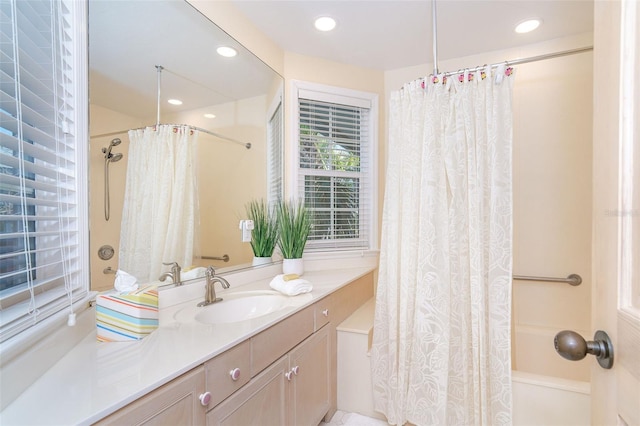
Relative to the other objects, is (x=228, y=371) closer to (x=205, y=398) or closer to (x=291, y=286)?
(x=205, y=398)

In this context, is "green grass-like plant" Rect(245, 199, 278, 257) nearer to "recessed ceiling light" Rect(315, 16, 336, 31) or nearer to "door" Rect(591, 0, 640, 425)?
Result: "recessed ceiling light" Rect(315, 16, 336, 31)

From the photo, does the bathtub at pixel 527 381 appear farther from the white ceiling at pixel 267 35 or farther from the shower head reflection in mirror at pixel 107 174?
the white ceiling at pixel 267 35

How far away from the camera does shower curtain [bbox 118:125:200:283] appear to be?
4.28 ft

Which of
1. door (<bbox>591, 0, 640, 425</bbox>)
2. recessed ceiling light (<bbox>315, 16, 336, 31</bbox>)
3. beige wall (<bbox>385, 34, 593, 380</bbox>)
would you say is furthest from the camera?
beige wall (<bbox>385, 34, 593, 380</bbox>)

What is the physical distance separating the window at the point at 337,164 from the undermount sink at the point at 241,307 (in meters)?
0.84

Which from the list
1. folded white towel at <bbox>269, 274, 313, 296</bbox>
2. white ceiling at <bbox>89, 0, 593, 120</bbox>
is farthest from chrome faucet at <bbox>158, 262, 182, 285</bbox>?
white ceiling at <bbox>89, 0, 593, 120</bbox>

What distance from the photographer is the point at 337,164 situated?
8.34ft

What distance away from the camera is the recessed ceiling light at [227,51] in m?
1.79

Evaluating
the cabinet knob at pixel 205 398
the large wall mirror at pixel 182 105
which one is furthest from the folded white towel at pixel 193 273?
the cabinet knob at pixel 205 398

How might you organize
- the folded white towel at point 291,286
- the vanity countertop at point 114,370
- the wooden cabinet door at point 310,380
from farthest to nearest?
the folded white towel at point 291,286 < the wooden cabinet door at point 310,380 < the vanity countertop at point 114,370

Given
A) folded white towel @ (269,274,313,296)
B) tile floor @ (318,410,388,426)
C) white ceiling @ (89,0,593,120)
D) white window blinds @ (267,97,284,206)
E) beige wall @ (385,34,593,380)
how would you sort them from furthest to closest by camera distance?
white window blinds @ (267,97,284,206) → beige wall @ (385,34,593,380) → tile floor @ (318,410,388,426) → folded white towel @ (269,274,313,296) → white ceiling @ (89,0,593,120)

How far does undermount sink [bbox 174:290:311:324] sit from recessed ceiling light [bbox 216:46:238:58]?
146cm

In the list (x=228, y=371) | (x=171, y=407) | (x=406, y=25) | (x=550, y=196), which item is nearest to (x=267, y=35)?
(x=406, y=25)

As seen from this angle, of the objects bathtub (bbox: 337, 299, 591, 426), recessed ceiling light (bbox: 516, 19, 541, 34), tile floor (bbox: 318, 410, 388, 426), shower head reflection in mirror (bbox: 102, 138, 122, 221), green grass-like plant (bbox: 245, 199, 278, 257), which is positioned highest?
recessed ceiling light (bbox: 516, 19, 541, 34)
